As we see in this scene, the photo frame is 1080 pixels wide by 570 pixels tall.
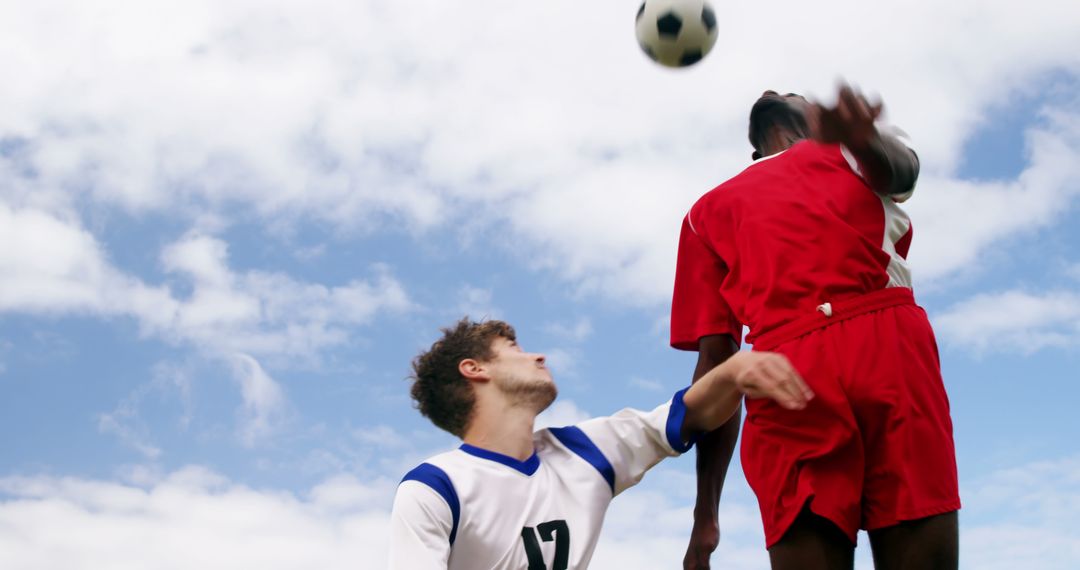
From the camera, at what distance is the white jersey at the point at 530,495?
A: 469 cm

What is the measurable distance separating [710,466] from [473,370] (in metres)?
1.26

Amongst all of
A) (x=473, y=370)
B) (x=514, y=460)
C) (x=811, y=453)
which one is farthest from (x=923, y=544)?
(x=473, y=370)

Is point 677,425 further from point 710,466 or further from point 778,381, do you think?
point 778,381

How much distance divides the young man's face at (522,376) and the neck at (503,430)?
68 millimetres

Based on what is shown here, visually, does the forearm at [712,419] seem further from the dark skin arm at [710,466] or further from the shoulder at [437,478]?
the shoulder at [437,478]

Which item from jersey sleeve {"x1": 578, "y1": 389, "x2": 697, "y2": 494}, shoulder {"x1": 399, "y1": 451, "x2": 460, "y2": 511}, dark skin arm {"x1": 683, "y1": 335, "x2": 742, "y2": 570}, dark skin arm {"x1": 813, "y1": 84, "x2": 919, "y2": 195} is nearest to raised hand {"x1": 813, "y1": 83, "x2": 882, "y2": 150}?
dark skin arm {"x1": 813, "y1": 84, "x2": 919, "y2": 195}

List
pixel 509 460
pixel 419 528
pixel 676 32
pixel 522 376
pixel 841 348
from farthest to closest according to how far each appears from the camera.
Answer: pixel 676 32 → pixel 522 376 → pixel 509 460 → pixel 419 528 → pixel 841 348

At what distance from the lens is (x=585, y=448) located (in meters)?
5.21

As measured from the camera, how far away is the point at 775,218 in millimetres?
4453

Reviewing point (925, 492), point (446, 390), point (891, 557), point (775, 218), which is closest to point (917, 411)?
point (925, 492)

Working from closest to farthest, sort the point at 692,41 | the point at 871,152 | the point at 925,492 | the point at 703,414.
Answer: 1. the point at 925,492
2. the point at 871,152
3. the point at 703,414
4. the point at 692,41

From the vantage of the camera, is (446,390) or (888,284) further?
(446,390)

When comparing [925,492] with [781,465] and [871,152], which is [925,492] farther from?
[871,152]

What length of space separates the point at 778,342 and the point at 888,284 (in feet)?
1.61
